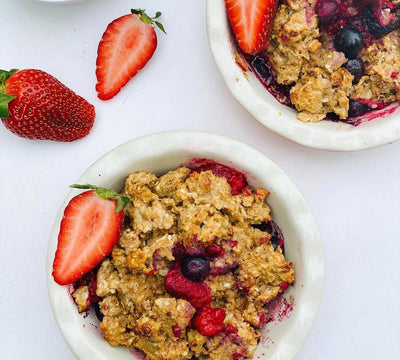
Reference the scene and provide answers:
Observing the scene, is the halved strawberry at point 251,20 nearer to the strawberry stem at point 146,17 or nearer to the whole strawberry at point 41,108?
the strawberry stem at point 146,17

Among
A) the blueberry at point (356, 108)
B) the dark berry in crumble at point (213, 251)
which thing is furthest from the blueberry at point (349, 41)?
the dark berry in crumble at point (213, 251)

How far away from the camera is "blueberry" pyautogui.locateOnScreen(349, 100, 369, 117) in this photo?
1.89 m

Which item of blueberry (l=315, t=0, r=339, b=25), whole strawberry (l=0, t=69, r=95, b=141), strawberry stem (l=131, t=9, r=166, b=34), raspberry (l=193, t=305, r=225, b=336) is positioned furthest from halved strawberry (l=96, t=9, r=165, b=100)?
raspberry (l=193, t=305, r=225, b=336)

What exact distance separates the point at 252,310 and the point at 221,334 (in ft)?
0.39

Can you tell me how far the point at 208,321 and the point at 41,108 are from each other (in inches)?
32.6

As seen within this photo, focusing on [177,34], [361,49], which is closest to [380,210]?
[361,49]

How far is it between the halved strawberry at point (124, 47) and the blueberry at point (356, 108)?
2.19 ft

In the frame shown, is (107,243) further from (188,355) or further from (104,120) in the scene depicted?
(104,120)

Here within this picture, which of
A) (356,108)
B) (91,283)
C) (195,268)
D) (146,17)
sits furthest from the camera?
(146,17)

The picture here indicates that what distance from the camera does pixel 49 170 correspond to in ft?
6.79

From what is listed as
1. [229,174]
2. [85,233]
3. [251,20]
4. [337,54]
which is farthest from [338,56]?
[85,233]

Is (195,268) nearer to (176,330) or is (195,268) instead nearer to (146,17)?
(176,330)

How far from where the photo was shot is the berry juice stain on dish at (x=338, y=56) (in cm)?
182

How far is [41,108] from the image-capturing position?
1.89 m
